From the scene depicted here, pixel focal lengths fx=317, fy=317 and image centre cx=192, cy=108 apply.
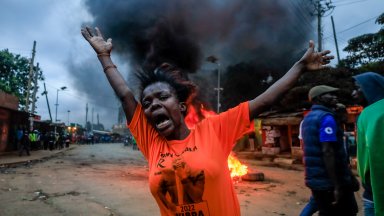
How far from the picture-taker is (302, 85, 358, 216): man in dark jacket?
114 inches

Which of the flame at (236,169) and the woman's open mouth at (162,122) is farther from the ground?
the woman's open mouth at (162,122)

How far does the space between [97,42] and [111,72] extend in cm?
27

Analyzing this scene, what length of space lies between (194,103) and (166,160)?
821 mm

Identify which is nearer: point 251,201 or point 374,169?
point 374,169

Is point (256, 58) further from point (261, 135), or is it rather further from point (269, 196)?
point (261, 135)

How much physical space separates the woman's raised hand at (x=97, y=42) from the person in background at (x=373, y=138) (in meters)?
1.82

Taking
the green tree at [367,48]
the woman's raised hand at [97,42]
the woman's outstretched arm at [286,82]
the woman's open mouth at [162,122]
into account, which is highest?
the green tree at [367,48]

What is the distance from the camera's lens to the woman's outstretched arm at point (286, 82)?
1.87 meters

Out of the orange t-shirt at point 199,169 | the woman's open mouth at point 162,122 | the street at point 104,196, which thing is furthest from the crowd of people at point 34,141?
the orange t-shirt at point 199,169

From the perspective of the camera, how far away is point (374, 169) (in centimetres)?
191

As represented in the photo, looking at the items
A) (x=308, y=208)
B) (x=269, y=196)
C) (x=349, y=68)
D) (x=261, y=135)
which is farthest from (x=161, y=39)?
(x=349, y=68)

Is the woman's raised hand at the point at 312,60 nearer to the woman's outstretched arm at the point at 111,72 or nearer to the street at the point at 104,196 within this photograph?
the woman's outstretched arm at the point at 111,72

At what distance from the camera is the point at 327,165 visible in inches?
117

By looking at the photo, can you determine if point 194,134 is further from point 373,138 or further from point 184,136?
point 373,138
